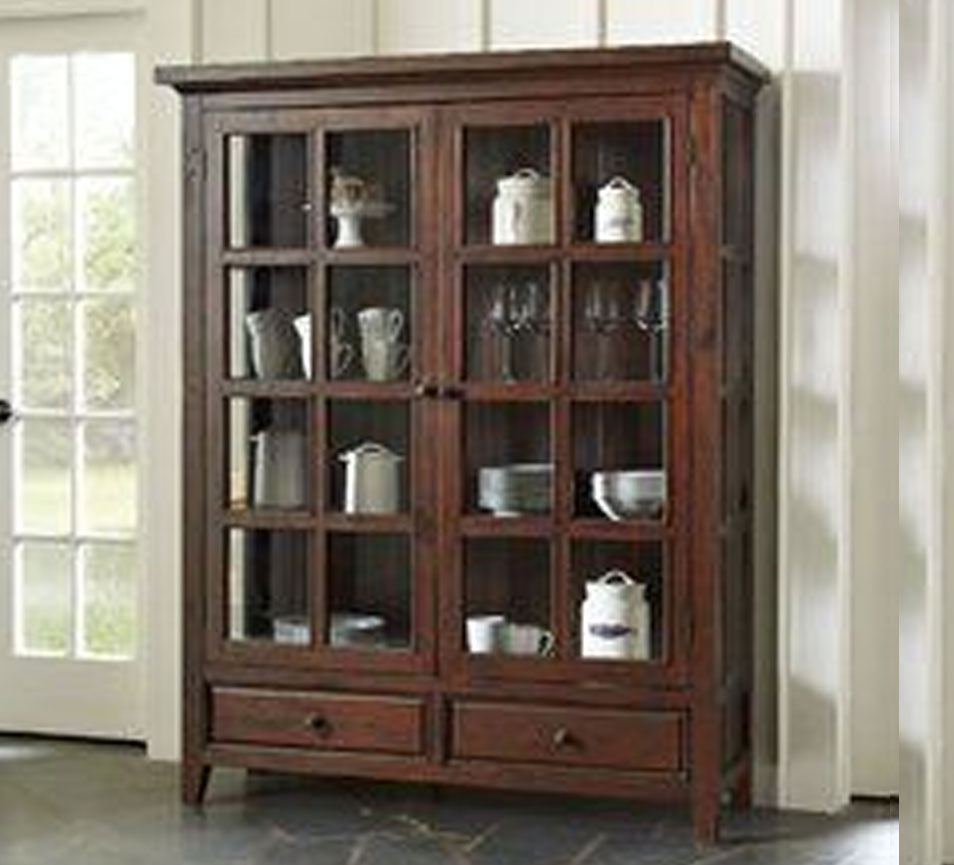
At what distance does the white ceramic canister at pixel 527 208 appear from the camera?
4.82 m

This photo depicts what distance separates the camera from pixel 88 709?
19.0 feet

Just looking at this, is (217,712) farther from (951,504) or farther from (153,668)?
(951,504)

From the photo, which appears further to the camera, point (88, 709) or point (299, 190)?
point (88, 709)

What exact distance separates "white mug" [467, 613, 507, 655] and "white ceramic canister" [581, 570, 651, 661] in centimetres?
25

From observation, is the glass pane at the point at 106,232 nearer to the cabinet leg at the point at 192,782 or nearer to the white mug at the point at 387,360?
the white mug at the point at 387,360

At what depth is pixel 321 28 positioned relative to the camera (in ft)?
17.9

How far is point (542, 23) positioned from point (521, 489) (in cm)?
127

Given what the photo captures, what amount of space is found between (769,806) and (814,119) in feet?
5.61

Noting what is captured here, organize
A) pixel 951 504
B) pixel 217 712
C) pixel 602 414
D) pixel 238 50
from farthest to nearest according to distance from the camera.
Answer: pixel 238 50 → pixel 217 712 → pixel 602 414 → pixel 951 504

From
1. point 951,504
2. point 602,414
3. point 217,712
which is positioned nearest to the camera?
point 951,504

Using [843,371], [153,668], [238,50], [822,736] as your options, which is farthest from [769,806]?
[238,50]

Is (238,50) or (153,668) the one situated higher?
(238,50)

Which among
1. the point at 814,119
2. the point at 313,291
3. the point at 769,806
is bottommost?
the point at 769,806

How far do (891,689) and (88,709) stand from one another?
223cm
